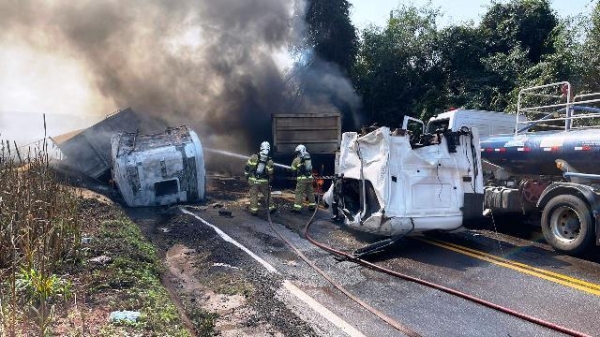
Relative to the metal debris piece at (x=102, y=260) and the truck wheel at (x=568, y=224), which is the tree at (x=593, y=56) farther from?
the metal debris piece at (x=102, y=260)

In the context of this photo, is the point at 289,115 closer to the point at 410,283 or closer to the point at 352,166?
the point at 352,166

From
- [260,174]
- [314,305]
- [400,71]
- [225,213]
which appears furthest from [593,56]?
[314,305]

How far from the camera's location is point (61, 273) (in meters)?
4.54

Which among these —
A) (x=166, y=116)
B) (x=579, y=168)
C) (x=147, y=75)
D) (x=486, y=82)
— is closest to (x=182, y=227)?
(x=579, y=168)

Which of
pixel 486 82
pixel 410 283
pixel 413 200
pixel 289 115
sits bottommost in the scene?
pixel 410 283

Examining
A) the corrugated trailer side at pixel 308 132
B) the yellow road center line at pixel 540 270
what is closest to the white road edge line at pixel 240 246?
the yellow road center line at pixel 540 270

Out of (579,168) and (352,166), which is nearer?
(579,168)

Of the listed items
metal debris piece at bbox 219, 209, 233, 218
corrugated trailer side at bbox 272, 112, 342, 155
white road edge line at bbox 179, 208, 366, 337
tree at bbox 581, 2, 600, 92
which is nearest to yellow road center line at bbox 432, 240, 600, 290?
white road edge line at bbox 179, 208, 366, 337

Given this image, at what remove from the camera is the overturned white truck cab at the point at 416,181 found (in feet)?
20.9

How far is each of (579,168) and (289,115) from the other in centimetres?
842

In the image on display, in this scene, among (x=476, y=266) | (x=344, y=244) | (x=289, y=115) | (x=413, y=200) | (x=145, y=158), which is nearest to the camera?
(x=476, y=266)

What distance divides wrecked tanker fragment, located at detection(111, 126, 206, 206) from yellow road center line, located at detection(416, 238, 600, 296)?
5545 millimetres

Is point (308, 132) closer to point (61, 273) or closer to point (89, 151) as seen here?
point (89, 151)

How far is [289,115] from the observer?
13.8 meters
